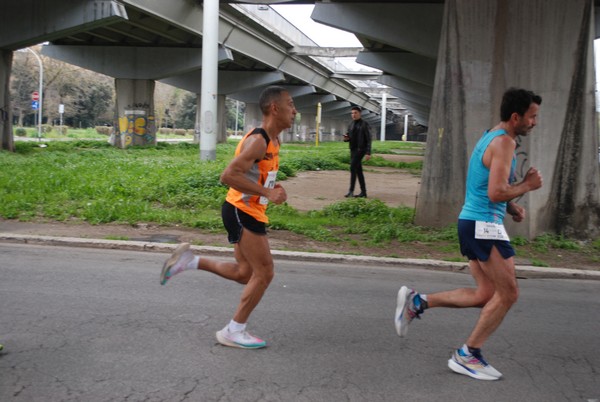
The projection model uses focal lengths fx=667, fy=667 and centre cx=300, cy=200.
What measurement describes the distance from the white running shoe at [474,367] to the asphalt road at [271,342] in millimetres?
52

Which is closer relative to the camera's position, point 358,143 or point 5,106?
point 358,143

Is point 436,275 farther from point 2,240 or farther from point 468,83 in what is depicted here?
point 2,240

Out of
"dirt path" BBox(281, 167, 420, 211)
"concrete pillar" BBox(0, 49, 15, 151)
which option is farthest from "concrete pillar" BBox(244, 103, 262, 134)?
"dirt path" BBox(281, 167, 420, 211)

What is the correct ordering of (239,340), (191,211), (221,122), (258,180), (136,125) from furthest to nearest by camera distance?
1. (221,122)
2. (136,125)
3. (191,211)
4. (239,340)
5. (258,180)

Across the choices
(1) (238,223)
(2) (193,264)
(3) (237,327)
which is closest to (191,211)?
(2) (193,264)

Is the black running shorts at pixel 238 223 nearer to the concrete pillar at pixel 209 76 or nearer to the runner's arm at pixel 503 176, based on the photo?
the runner's arm at pixel 503 176

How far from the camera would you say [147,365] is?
185 inches

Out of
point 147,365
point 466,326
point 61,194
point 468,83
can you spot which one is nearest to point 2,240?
point 61,194

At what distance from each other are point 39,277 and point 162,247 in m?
2.15

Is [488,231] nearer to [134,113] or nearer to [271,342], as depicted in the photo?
[271,342]

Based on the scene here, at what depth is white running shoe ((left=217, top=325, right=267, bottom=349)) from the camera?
16.8 ft

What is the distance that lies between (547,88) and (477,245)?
686cm

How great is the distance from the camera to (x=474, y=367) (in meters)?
4.66

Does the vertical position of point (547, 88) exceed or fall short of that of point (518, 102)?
it exceeds it
